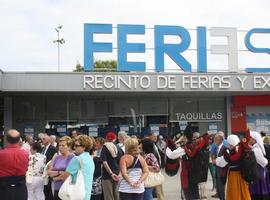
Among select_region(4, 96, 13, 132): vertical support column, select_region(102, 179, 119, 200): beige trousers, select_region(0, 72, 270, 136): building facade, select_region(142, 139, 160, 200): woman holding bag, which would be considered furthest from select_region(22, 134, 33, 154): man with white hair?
select_region(4, 96, 13, 132): vertical support column

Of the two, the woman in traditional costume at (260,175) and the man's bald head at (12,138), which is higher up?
the man's bald head at (12,138)

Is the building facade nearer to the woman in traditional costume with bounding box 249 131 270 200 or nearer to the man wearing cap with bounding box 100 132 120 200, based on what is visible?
the man wearing cap with bounding box 100 132 120 200

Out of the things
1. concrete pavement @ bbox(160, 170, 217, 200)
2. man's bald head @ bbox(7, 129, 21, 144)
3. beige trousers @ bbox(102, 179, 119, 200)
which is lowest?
concrete pavement @ bbox(160, 170, 217, 200)

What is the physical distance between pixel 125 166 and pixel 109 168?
2.79 meters

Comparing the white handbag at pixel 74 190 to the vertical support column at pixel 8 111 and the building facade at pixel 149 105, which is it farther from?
the vertical support column at pixel 8 111

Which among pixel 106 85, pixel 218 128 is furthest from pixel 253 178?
pixel 218 128

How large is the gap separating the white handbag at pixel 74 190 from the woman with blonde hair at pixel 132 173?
0.73 metres

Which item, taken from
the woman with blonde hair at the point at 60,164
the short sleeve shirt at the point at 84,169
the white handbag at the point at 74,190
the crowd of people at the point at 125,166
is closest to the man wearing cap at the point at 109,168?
the crowd of people at the point at 125,166

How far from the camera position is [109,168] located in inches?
410

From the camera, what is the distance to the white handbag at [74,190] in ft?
23.3

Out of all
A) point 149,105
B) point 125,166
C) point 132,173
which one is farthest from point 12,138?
point 149,105

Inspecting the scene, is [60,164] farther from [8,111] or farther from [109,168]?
[8,111]

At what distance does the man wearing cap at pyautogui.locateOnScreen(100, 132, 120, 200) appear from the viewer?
1042cm

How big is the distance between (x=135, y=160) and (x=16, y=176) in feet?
5.70
